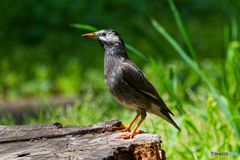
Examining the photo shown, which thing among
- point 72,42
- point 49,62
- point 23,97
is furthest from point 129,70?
point 72,42

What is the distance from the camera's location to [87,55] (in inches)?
299

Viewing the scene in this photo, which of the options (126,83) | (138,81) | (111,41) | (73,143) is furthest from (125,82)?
(73,143)

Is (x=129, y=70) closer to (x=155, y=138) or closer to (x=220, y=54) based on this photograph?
(x=155, y=138)

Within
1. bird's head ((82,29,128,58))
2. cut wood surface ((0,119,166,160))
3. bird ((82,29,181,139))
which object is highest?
bird's head ((82,29,128,58))

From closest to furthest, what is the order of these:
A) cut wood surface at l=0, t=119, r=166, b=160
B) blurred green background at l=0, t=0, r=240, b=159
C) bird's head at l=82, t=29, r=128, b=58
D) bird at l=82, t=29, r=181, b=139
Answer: cut wood surface at l=0, t=119, r=166, b=160, bird at l=82, t=29, r=181, b=139, bird's head at l=82, t=29, r=128, b=58, blurred green background at l=0, t=0, r=240, b=159

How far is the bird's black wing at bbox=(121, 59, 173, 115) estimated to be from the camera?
10.0ft

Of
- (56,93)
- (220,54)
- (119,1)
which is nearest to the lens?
(56,93)

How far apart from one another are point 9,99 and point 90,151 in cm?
405

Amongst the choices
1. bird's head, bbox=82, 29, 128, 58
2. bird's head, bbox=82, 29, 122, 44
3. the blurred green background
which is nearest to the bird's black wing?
bird's head, bbox=82, 29, 128, 58

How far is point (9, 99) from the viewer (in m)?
5.88

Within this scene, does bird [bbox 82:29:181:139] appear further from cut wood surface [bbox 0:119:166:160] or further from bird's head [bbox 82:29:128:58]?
cut wood surface [bbox 0:119:166:160]

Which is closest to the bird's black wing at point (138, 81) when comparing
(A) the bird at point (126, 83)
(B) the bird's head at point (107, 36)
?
(A) the bird at point (126, 83)

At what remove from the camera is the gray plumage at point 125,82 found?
3.04 meters

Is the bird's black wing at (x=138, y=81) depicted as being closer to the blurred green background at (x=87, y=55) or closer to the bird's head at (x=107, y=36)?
the bird's head at (x=107, y=36)
